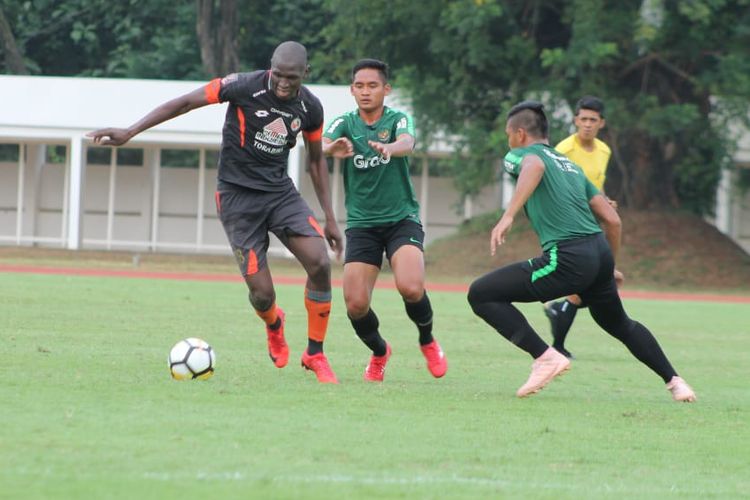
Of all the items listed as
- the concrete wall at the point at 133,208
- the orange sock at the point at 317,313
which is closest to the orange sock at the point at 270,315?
the orange sock at the point at 317,313

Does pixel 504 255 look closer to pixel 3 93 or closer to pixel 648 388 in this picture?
pixel 3 93

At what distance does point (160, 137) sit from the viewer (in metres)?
37.0

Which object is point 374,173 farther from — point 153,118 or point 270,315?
point 153,118

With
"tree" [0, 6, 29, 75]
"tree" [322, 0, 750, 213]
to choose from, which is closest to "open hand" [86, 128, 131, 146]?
"tree" [322, 0, 750, 213]

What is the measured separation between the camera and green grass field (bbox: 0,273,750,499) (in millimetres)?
5926

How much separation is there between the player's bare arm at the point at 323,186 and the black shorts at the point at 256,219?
0.64ft

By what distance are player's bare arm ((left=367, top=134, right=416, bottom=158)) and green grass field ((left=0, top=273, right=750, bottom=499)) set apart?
158cm

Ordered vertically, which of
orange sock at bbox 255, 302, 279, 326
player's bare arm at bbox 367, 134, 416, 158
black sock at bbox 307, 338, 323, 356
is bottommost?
black sock at bbox 307, 338, 323, 356

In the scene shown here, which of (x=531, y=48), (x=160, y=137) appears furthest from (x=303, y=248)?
(x=160, y=137)

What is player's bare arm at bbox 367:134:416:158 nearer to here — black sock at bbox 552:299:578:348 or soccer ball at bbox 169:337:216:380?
soccer ball at bbox 169:337:216:380

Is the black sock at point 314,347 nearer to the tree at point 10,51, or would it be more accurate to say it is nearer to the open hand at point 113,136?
the open hand at point 113,136

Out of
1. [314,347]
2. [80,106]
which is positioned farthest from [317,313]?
[80,106]

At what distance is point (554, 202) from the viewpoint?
9094mm

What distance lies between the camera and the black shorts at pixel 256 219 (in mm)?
9734
